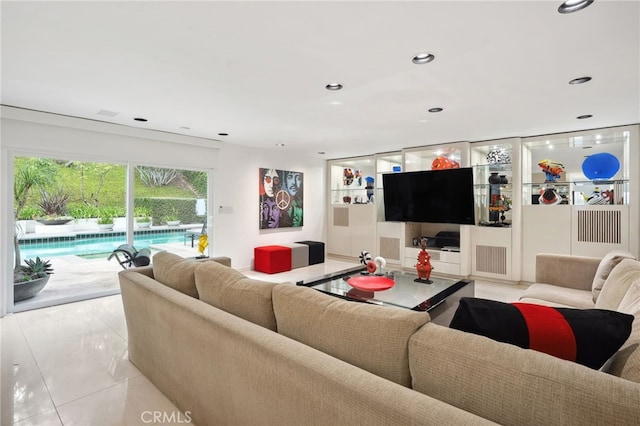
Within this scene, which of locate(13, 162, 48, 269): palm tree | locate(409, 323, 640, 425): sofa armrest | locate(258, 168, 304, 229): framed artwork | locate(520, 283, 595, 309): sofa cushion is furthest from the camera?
locate(258, 168, 304, 229): framed artwork

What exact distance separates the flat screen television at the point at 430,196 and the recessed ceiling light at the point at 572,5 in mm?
3605

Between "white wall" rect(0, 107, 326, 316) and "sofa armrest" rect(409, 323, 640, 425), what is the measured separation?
15.8ft

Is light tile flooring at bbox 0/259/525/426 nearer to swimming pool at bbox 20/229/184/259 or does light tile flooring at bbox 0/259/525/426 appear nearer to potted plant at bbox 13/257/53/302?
potted plant at bbox 13/257/53/302

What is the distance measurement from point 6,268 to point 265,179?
3984 mm

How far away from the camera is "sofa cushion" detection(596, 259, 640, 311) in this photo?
6.93ft

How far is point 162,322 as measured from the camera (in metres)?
1.99

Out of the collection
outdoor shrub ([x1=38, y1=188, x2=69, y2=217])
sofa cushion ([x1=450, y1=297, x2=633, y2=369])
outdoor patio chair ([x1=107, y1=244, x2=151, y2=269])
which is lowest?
outdoor patio chair ([x1=107, y1=244, x2=151, y2=269])

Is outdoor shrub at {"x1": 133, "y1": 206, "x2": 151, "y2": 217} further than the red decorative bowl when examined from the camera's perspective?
Yes

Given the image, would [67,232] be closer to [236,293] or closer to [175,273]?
[175,273]

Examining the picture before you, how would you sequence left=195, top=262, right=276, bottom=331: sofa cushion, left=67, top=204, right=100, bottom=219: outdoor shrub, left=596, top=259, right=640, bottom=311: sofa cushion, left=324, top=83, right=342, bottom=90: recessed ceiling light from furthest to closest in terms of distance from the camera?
1. left=67, top=204, right=100, bottom=219: outdoor shrub
2. left=324, top=83, right=342, bottom=90: recessed ceiling light
3. left=596, top=259, right=640, bottom=311: sofa cushion
4. left=195, top=262, right=276, bottom=331: sofa cushion

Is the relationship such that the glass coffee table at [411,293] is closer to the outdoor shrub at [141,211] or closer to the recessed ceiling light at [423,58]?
the recessed ceiling light at [423,58]

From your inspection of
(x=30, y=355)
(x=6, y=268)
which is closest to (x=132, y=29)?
(x=30, y=355)

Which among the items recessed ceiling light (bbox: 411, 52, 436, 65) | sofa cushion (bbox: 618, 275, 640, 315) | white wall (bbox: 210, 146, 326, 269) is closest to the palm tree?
white wall (bbox: 210, 146, 326, 269)

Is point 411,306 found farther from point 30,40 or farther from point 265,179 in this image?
point 265,179
